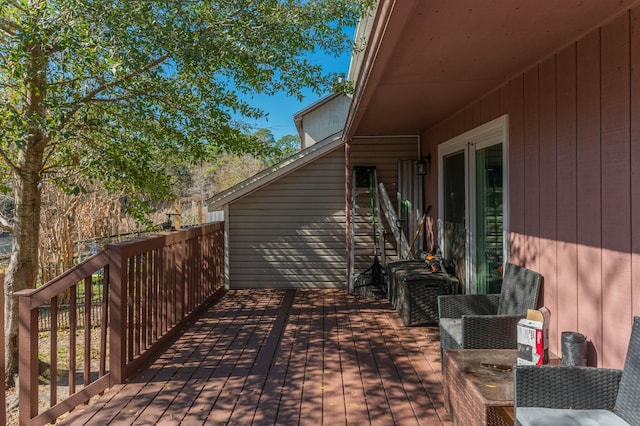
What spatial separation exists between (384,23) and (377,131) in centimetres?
368

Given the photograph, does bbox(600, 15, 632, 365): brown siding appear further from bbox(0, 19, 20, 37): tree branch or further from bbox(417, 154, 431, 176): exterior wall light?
bbox(0, 19, 20, 37): tree branch

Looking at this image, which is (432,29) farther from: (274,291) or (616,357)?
(274,291)

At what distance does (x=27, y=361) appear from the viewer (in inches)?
99.8

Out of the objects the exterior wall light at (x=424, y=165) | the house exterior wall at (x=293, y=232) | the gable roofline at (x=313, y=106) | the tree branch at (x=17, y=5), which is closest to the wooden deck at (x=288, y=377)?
the house exterior wall at (x=293, y=232)

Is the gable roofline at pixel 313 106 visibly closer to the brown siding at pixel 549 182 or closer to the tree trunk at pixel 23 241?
the tree trunk at pixel 23 241

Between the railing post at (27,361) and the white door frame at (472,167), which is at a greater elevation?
the white door frame at (472,167)

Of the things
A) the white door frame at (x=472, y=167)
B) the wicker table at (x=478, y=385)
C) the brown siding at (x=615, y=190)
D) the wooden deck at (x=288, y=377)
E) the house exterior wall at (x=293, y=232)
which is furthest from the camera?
the house exterior wall at (x=293, y=232)

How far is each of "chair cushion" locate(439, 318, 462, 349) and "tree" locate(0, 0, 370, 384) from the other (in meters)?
3.64

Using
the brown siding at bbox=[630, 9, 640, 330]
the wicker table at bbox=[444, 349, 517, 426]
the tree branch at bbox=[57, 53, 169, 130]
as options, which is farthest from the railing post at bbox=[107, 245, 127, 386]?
the brown siding at bbox=[630, 9, 640, 330]

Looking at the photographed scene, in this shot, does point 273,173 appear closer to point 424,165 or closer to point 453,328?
point 424,165

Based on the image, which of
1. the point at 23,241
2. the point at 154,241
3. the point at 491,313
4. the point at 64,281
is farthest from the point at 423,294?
the point at 23,241

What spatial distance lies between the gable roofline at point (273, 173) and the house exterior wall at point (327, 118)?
6.70 meters

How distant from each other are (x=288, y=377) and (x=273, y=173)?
3.65m

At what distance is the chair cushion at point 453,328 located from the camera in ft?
9.03
